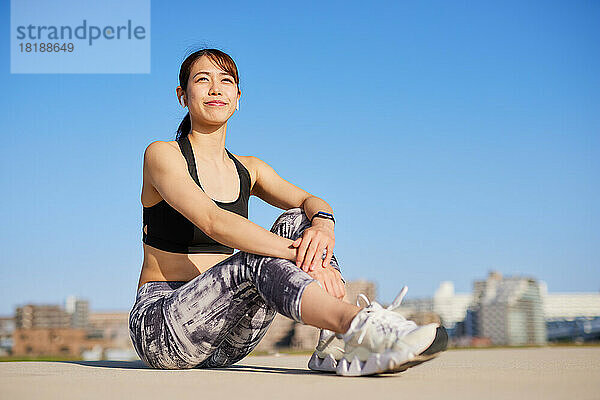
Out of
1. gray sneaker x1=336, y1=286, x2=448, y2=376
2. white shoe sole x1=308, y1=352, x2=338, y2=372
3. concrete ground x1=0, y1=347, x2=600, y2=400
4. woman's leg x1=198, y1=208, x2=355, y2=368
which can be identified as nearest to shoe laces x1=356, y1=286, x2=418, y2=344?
gray sneaker x1=336, y1=286, x2=448, y2=376


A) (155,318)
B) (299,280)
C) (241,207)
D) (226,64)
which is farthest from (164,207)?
(299,280)

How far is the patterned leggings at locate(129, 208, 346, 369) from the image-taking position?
222cm

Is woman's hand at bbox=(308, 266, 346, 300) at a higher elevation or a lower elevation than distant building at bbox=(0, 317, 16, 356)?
higher

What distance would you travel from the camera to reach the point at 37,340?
291 ft

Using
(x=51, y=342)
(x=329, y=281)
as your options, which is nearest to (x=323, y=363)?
(x=329, y=281)

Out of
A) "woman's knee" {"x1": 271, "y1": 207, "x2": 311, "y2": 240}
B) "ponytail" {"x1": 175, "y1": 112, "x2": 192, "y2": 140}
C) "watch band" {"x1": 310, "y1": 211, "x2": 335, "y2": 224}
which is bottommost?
"woman's knee" {"x1": 271, "y1": 207, "x2": 311, "y2": 240}

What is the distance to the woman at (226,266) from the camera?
2064 millimetres

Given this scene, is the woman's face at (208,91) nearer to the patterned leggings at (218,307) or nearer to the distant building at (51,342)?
the patterned leggings at (218,307)

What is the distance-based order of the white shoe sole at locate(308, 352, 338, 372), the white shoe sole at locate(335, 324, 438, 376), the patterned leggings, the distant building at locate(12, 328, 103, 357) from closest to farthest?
1. the white shoe sole at locate(335, 324, 438, 376)
2. the patterned leggings
3. the white shoe sole at locate(308, 352, 338, 372)
4. the distant building at locate(12, 328, 103, 357)

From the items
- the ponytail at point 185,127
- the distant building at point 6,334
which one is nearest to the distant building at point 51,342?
the distant building at point 6,334

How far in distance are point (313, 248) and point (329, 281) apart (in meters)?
0.14

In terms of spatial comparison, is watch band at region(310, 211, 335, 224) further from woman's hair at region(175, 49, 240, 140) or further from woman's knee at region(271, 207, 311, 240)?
woman's hair at region(175, 49, 240, 140)

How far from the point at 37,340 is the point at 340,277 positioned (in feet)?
318

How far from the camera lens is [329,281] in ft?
7.64
